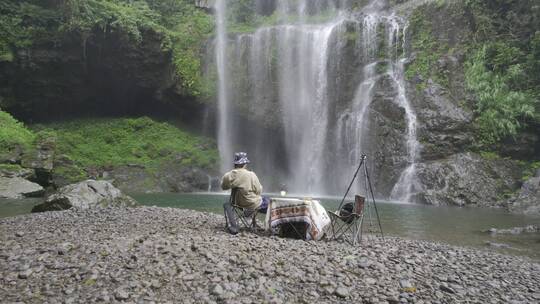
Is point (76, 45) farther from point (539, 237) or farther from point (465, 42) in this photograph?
point (539, 237)

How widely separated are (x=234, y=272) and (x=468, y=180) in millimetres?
18538

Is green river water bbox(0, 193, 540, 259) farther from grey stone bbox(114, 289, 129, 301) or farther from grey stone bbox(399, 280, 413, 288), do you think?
grey stone bbox(114, 289, 129, 301)

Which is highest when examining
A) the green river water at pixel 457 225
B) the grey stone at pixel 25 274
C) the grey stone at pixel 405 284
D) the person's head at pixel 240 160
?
the person's head at pixel 240 160

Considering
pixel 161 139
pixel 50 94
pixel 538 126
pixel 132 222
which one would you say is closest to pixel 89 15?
pixel 50 94

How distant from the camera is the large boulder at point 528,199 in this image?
16.7 meters

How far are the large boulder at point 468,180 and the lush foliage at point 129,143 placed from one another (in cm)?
1549

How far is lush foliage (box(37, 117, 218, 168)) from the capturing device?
1118 inches

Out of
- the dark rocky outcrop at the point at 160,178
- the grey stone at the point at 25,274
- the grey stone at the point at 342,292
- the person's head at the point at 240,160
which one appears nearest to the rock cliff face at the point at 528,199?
the person's head at the point at 240,160

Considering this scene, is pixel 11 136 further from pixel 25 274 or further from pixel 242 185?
pixel 25 274

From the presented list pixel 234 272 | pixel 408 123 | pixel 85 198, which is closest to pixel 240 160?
pixel 234 272

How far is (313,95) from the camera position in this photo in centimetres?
2798

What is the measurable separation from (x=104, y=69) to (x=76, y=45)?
2570 mm

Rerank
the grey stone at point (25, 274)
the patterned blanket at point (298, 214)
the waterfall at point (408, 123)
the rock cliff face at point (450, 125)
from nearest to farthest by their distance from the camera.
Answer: the grey stone at point (25, 274), the patterned blanket at point (298, 214), the rock cliff face at point (450, 125), the waterfall at point (408, 123)

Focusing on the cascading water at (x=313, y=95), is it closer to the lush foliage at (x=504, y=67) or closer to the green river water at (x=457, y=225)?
the lush foliage at (x=504, y=67)
